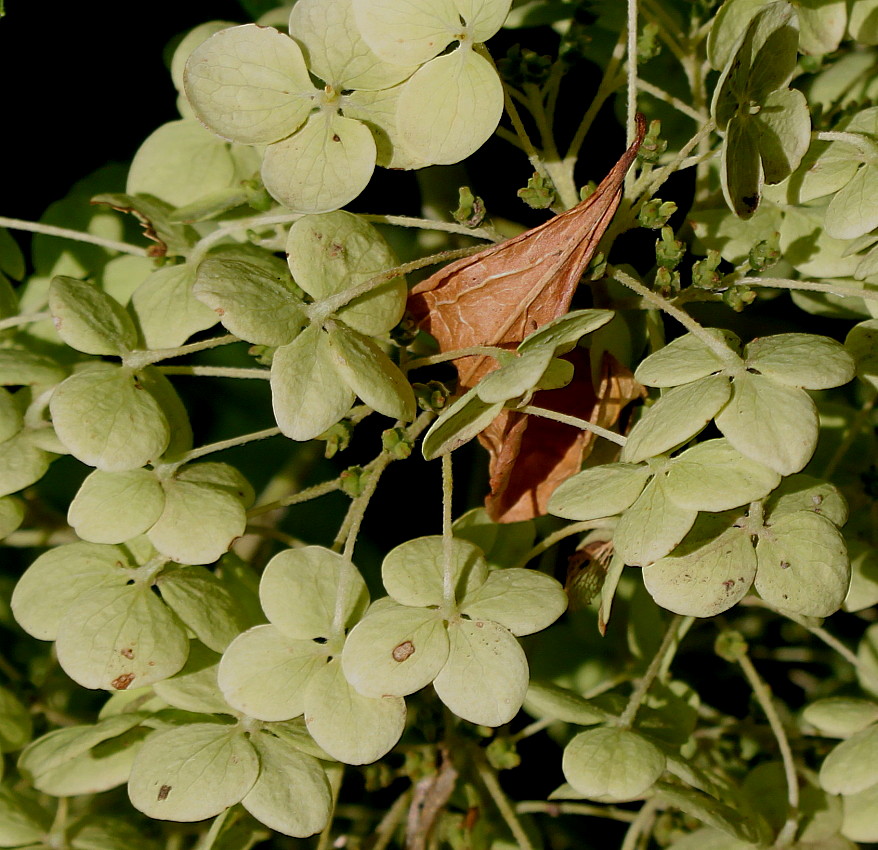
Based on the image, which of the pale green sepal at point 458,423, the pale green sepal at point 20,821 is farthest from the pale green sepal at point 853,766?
the pale green sepal at point 20,821

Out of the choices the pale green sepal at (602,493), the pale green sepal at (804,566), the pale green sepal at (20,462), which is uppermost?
the pale green sepal at (20,462)

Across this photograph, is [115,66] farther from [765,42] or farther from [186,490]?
[765,42]

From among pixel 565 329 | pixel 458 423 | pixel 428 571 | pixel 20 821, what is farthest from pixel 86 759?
pixel 565 329

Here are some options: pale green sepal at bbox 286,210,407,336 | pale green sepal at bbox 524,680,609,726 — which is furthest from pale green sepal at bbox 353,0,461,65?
pale green sepal at bbox 524,680,609,726

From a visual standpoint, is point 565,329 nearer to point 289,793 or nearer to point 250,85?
point 250,85

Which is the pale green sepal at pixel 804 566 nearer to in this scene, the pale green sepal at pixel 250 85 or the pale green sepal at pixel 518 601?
the pale green sepal at pixel 518 601

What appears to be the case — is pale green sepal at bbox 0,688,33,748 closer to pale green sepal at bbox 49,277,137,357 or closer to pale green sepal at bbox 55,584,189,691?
pale green sepal at bbox 55,584,189,691

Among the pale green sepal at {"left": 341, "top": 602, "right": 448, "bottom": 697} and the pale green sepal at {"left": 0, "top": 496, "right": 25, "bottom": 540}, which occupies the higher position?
the pale green sepal at {"left": 0, "top": 496, "right": 25, "bottom": 540}
